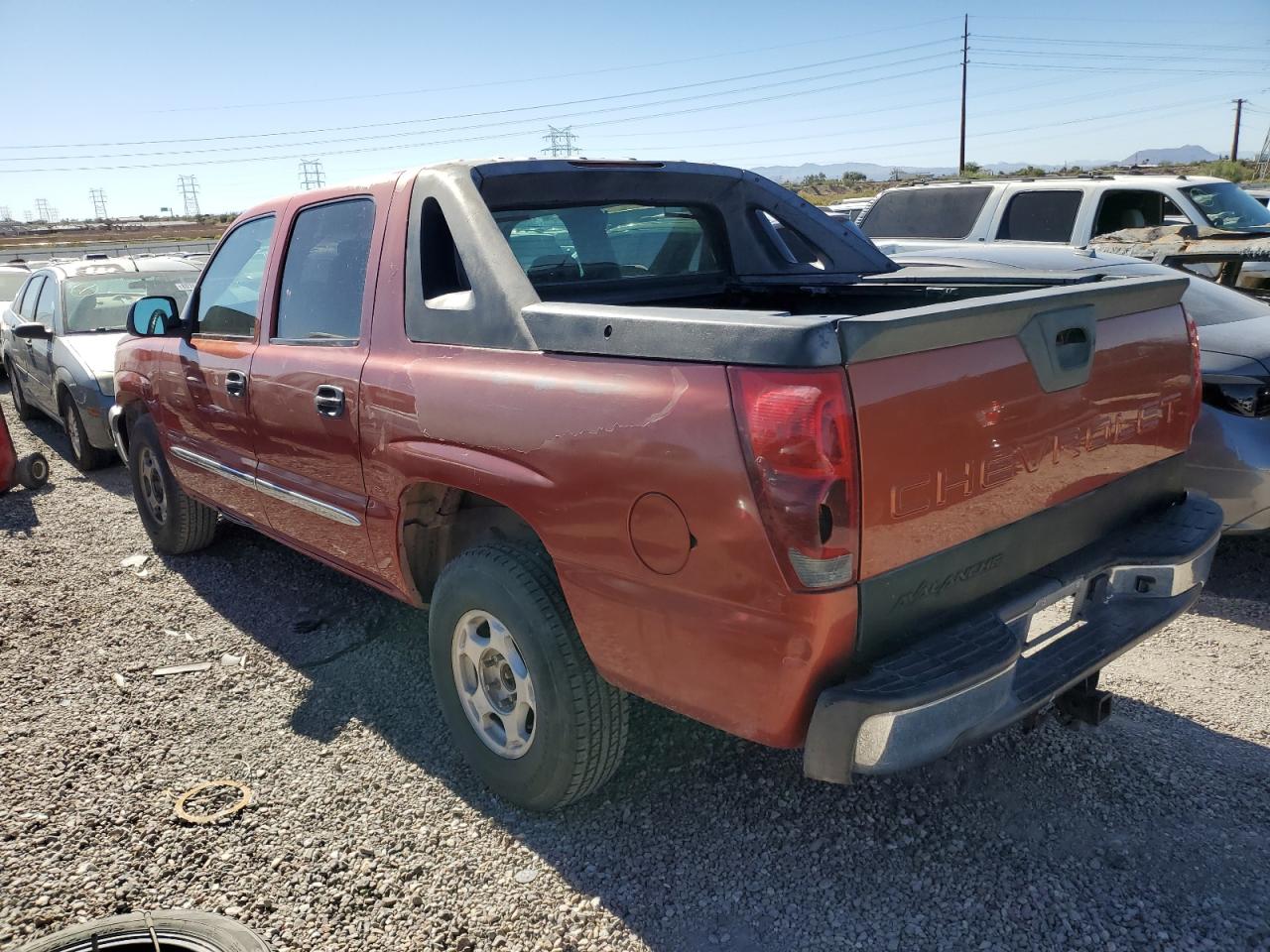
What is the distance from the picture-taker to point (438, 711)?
146 inches

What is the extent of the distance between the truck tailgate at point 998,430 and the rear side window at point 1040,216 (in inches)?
266

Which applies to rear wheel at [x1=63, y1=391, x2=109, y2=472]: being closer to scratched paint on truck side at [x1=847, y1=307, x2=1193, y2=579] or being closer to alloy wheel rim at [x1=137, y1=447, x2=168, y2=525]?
alloy wheel rim at [x1=137, y1=447, x2=168, y2=525]

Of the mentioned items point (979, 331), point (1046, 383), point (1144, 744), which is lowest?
point (1144, 744)

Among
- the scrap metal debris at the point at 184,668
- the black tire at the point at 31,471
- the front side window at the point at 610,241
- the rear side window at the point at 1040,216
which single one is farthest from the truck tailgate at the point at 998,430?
the black tire at the point at 31,471

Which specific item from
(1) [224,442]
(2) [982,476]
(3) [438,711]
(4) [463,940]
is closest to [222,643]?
(1) [224,442]

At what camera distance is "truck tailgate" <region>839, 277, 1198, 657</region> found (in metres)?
2.11

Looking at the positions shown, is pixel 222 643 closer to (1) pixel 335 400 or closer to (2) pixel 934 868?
(1) pixel 335 400

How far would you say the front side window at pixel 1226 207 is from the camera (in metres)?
8.94

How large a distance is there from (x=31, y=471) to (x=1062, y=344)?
7479 millimetres

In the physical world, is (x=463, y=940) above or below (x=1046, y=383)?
below

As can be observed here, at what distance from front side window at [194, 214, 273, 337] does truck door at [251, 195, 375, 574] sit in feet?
1.04

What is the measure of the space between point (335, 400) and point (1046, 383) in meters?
2.31

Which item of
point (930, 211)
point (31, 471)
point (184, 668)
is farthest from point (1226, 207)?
point (31, 471)

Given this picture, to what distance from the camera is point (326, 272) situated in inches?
145
